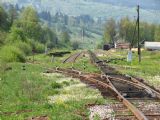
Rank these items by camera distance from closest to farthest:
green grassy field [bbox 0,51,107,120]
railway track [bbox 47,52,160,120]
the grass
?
railway track [bbox 47,52,160,120], green grassy field [bbox 0,51,107,120], the grass

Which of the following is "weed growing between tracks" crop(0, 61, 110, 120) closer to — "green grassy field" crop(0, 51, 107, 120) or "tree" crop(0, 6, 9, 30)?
"green grassy field" crop(0, 51, 107, 120)

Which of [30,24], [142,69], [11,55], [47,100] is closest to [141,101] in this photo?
[47,100]

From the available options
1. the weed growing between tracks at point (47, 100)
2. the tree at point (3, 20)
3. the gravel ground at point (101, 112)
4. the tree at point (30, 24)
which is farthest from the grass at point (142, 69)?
the tree at point (3, 20)

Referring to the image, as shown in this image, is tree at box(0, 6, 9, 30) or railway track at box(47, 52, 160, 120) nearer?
railway track at box(47, 52, 160, 120)

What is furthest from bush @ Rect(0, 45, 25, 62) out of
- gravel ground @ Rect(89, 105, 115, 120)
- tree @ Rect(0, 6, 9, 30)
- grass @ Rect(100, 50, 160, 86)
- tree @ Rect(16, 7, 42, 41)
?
tree @ Rect(0, 6, 9, 30)

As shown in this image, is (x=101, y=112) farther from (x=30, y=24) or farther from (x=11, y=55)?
Answer: (x=30, y=24)

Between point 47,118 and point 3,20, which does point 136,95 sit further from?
point 3,20

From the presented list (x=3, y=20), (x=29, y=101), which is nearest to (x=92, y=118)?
(x=29, y=101)

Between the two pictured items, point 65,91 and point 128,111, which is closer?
point 128,111

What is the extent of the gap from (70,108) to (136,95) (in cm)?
525

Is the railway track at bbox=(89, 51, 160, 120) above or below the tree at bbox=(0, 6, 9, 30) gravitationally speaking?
below

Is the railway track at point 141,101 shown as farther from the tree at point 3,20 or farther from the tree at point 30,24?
the tree at point 3,20

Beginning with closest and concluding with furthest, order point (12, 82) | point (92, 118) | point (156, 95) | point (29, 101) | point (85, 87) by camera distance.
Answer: point (92, 118) < point (29, 101) < point (156, 95) < point (85, 87) < point (12, 82)

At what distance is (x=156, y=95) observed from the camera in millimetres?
20828
